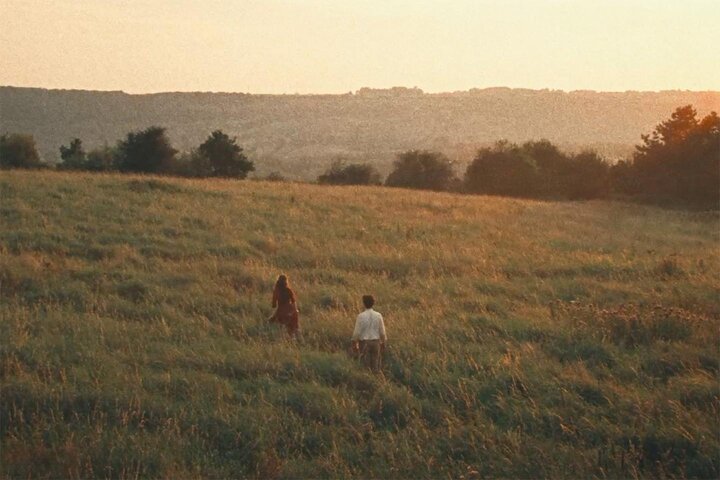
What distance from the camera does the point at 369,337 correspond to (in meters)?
9.28

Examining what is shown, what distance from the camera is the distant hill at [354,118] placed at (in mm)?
123875

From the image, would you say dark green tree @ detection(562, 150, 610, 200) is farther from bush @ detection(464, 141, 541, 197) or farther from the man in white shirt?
the man in white shirt

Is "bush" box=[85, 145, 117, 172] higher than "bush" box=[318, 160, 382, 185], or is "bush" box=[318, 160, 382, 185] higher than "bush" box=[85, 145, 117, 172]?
"bush" box=[85, 145, 117, 172]

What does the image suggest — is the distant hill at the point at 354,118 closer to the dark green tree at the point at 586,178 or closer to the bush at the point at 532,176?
the bush at the point at 532,176

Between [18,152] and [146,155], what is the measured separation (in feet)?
20.5

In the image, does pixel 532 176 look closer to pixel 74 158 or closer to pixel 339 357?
pixel 74 158

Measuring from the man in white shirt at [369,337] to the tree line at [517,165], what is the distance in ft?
103

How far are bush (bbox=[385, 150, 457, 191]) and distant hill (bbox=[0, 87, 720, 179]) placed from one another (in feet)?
156

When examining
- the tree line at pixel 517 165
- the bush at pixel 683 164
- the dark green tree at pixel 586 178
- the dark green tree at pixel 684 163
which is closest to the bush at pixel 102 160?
the tree line at pixel 517 165

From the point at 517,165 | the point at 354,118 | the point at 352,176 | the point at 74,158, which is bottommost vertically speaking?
the point at 352,176

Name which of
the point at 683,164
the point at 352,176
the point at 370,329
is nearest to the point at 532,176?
the point at 683,164

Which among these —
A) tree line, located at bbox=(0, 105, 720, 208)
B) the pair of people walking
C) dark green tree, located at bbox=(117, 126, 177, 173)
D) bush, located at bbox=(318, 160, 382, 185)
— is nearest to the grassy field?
the pair of people walking

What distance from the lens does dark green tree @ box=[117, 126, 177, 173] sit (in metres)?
39.6

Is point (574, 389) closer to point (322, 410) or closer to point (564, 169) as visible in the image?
point (322, 410)
